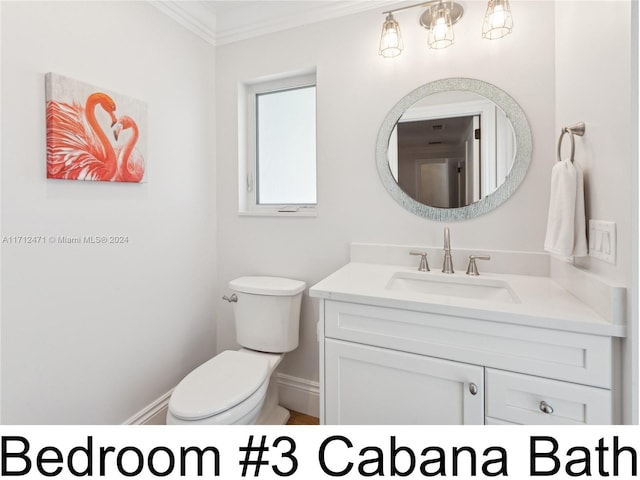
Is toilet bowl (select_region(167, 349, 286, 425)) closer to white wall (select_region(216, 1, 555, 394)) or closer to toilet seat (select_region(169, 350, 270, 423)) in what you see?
toilet seat (select_region(169, 350, 270, 423))

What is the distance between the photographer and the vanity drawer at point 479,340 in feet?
2.88

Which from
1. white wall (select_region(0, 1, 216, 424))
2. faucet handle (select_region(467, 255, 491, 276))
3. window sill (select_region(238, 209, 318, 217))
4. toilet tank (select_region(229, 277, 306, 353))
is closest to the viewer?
white wall (select_region(0, 1, 216, 424))

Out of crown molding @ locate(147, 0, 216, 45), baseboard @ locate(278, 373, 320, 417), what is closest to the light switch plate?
baseboard @ locate(278, 373, 320, 417)

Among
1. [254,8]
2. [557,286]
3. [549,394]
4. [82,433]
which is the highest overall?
[254,8]

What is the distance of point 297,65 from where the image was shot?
1.79m

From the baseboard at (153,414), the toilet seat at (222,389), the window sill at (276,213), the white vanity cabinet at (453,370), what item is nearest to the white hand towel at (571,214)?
the white vanity cabinet at (453,370)

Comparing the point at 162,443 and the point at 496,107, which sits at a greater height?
the point at 496,107

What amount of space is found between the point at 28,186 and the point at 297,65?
134 cm

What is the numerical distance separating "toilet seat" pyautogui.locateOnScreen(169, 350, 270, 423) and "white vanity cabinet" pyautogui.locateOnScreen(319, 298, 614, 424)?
0.98 ft

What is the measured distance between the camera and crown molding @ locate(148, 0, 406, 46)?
163cm

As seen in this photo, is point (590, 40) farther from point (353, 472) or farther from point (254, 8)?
point (254, 8)

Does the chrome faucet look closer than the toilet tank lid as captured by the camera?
Yes

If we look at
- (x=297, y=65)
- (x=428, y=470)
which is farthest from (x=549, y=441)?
(x=297, y=65)

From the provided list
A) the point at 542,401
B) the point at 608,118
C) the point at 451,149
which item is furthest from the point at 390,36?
the point at 542,401
